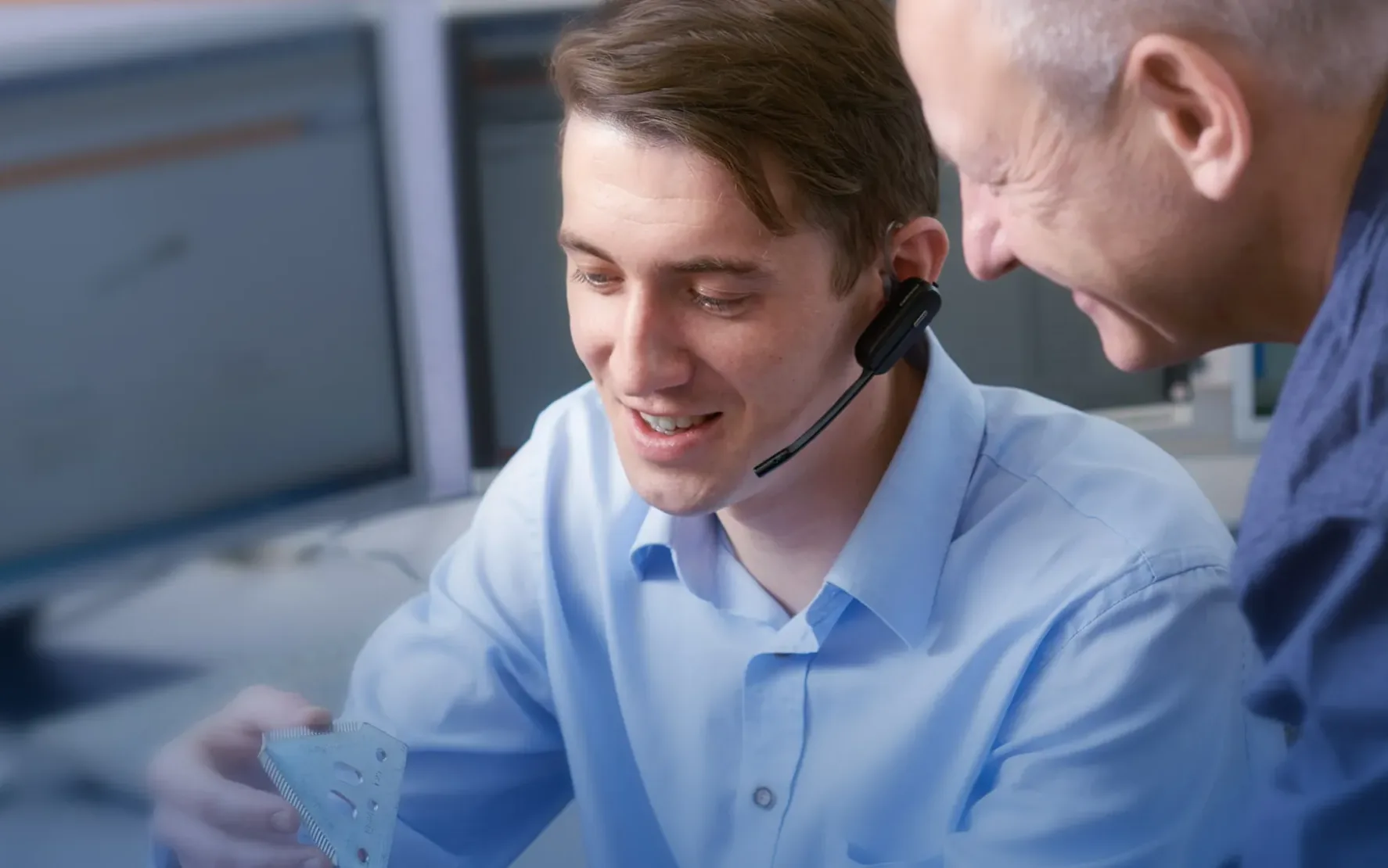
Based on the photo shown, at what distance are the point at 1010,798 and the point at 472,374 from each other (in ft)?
1.72

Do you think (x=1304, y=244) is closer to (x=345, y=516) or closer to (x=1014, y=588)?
(x=1014, y=588)

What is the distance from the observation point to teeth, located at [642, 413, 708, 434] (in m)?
0.88

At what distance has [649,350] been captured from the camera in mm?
841

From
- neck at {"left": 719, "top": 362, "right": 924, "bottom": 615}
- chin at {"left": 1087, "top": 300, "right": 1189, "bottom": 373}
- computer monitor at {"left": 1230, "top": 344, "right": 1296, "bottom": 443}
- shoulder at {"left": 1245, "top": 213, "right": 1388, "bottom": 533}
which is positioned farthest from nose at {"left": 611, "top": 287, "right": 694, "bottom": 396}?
computer monitor at {"left": 1230, "top": 344, "right": 1296, "bottom": 443}

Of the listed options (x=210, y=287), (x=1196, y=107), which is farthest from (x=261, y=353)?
(x=1196, y=107)

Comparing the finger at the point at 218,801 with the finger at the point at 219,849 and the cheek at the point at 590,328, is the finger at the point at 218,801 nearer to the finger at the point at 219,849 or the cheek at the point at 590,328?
the finger at the point at 219,849

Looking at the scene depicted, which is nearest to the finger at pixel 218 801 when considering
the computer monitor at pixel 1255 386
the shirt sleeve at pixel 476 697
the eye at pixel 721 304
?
the shirt sleeve at pixel 476 697

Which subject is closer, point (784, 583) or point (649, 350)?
point (649, 350)

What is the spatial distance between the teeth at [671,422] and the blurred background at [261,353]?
24 centimetres

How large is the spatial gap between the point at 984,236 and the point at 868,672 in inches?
11.5

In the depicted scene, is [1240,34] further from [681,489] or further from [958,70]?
[681,489]

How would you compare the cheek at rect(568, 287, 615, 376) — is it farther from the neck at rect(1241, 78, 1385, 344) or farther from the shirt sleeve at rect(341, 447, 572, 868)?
the neck at rect(1241, 78, 1385, 344)

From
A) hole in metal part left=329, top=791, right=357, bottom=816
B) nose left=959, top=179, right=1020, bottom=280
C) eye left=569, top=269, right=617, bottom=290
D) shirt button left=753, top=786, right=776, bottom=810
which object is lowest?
shirt button left=753, top=786, right=776, bottom=810

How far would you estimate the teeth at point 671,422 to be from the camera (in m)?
0.88
